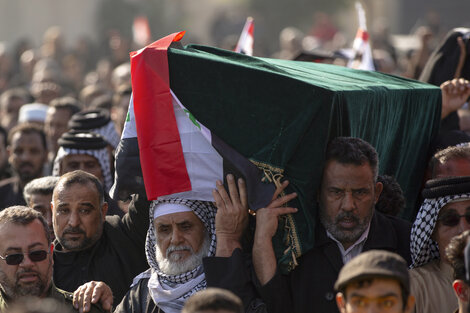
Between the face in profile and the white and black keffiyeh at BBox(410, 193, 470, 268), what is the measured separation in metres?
0.95

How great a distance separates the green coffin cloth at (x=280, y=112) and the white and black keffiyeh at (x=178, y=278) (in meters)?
0.48

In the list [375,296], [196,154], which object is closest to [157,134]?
[196,154]

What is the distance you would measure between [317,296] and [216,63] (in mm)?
1365

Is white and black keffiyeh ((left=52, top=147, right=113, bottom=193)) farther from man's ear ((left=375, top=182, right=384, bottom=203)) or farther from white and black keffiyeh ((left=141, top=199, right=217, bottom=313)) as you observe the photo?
man's ear ((left=375, top=182, right=384, bottom=203))

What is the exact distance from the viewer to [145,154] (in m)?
5.20

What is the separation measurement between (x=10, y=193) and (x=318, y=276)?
4037 mm

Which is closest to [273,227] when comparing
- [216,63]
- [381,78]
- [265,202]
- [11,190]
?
[265,202]

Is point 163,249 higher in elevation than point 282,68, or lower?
lower

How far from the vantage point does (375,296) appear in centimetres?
390

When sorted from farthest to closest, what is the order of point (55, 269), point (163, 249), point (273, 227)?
point (55, 269)
point (163, 249)
point (273, 227)

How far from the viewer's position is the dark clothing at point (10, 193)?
7944mm

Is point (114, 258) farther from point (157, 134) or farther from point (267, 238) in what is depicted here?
point (267, 238)

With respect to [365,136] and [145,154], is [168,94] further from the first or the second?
[365,136]

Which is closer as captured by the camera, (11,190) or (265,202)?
(265,202)
